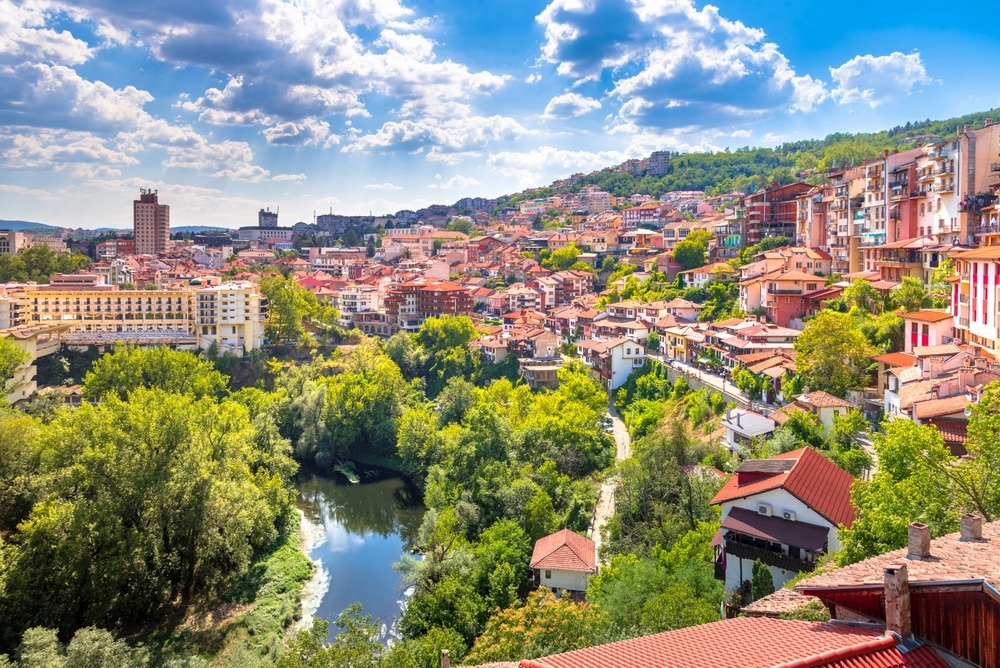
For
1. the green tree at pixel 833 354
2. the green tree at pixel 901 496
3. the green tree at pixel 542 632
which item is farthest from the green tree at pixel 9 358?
the green tree at pixel 901 496

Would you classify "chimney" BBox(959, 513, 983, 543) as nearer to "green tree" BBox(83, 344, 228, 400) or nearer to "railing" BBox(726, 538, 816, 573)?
"railing" BBox(726, 538, 816, 573)

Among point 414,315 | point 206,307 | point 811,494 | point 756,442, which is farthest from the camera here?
point 414,315

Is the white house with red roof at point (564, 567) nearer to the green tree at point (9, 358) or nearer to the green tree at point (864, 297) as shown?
the green tree at point (864, 297)

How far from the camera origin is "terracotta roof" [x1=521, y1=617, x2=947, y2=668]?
14.6 ft

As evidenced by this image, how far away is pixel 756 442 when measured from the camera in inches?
821

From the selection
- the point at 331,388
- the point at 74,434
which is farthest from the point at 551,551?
the point at 331,388

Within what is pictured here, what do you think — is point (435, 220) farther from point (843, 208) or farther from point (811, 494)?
point (811, 494)

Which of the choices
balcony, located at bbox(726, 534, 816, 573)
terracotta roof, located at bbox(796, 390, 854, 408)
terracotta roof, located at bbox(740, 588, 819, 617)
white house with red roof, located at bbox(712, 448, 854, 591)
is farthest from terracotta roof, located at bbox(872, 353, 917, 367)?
terracotta roof, located at bbox(740, 588, 819, 617)

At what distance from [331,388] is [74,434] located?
1756cm

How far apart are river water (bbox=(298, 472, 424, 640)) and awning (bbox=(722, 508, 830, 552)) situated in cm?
883

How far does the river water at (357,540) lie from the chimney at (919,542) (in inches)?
568

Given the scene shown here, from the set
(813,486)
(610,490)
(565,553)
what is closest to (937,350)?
(813,486)

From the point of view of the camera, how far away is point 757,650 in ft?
15.7

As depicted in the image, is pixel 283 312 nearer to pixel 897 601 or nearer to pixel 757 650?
pixel 757 650
